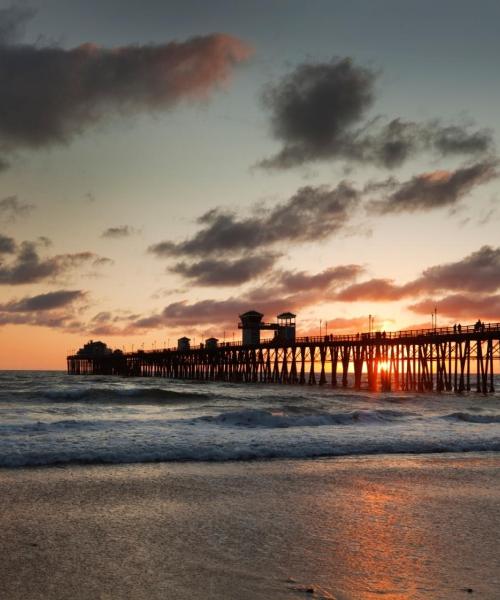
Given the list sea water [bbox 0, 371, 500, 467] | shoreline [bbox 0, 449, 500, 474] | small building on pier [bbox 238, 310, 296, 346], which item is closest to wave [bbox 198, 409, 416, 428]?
sea water [bbox 0, 371, 500, 467]

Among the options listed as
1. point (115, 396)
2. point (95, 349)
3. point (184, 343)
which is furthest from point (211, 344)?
point (95, 349)

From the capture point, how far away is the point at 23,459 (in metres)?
11.2

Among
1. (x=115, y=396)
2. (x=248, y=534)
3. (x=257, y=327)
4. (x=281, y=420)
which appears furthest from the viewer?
(x=257, y=327)

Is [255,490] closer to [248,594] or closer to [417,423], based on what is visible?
[248,594]

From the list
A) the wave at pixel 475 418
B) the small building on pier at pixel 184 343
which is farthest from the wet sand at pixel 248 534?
the small building on pier at pixel 184 343

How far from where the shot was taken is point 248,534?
21.0 feet

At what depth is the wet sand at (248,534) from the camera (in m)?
4.89

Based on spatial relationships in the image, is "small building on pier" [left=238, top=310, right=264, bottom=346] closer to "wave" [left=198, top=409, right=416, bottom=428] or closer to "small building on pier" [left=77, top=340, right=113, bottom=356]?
"wave" [left=198, top=409, right=416, bottom=428]

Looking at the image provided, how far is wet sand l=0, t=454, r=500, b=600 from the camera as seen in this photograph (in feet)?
16.1

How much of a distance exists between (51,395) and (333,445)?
28.9m

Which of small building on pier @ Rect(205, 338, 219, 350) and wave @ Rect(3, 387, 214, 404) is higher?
small building on pier @ Rect(205, 338, 219, 350)

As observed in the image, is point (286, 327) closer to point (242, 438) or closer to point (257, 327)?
point (257, 327)

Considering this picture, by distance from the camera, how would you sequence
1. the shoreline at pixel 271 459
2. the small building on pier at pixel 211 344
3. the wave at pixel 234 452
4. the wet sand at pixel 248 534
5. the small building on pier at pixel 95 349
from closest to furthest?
1. the wet sand at pixel 248 534
2. the shoreline at pixel 271 459
3. the wave at pixel 234 452
4. the small building on pier at pixel 211 344
5. the small building on pier at pixel 95 349

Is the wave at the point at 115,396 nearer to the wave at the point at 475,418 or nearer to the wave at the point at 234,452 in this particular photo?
the wave at the point at 475,418
